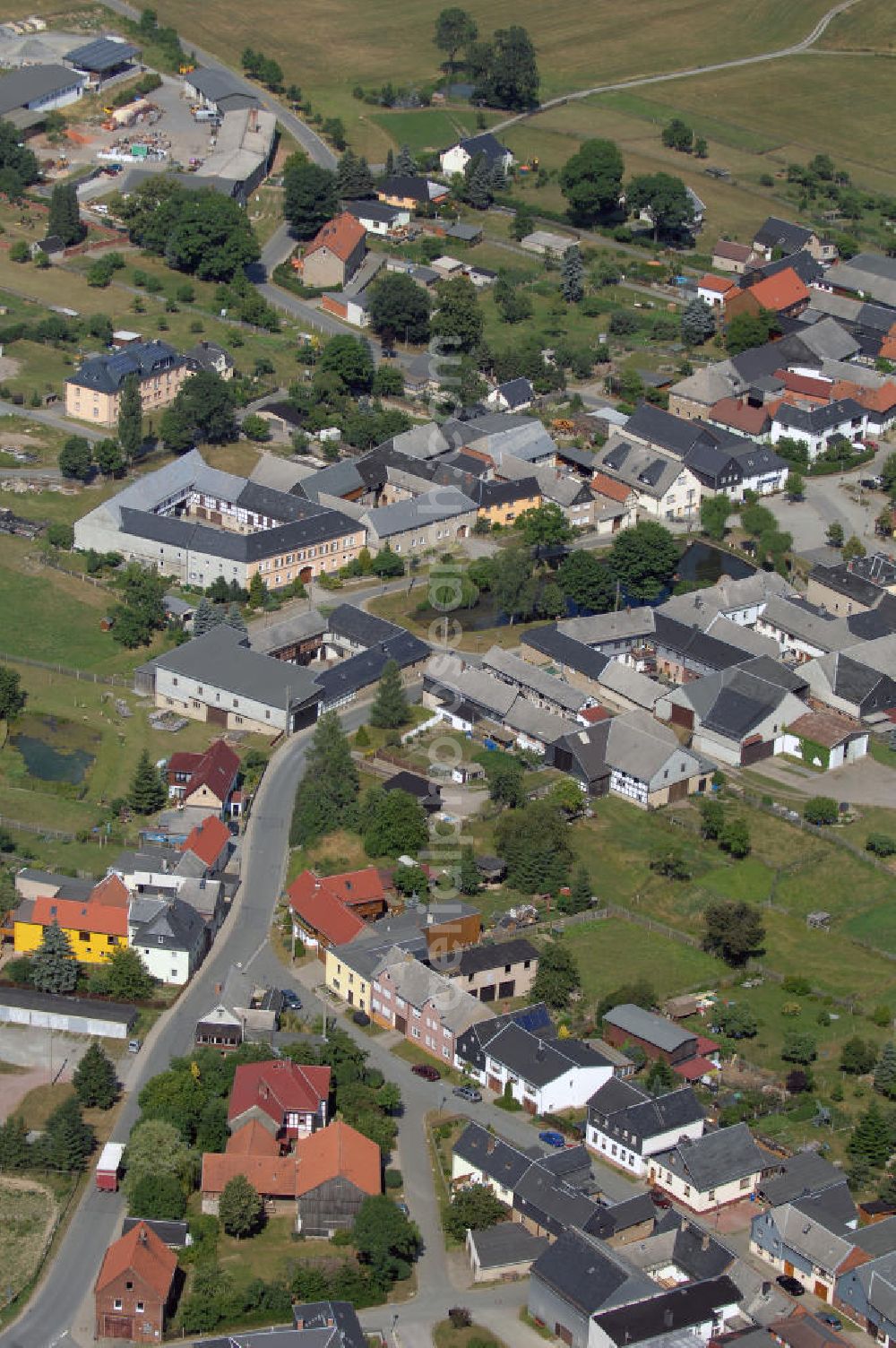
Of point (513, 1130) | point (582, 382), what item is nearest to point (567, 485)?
point (582, 382)

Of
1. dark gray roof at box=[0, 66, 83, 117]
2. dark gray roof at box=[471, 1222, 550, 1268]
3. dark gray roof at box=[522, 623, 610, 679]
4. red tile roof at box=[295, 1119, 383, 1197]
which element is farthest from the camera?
dark gray roof at box=[0, 66, 83, 117]

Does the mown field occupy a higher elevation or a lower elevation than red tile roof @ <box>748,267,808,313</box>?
higher

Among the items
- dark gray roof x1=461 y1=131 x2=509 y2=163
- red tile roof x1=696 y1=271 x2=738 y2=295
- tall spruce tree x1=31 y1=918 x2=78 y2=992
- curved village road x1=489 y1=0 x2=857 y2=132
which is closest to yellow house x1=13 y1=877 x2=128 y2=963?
tall spruce tree x1=31 y1=918 x2=78 y2=992

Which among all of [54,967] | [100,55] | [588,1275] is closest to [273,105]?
[100,55]

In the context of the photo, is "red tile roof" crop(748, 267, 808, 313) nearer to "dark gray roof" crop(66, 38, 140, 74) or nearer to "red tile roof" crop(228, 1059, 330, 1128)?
"dark gray roof" crop(66, 38, 140, 74)

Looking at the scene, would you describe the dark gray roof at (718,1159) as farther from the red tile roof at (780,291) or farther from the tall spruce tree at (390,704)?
the red tile roof at (780,291)

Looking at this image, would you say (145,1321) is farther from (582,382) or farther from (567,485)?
(582,382)
